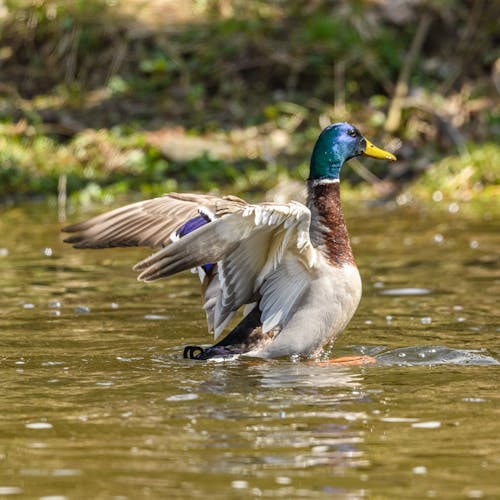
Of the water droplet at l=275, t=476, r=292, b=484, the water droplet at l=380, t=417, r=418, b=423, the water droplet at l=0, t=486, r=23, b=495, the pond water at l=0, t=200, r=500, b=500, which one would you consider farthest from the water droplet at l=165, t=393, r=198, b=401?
the water droplet at l=0, t=486, r=23, b=495

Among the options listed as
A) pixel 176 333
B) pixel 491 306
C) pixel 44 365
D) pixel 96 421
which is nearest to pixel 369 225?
pixel 491 306

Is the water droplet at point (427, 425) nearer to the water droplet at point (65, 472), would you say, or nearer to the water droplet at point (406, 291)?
the water droplet at point (65, 472)

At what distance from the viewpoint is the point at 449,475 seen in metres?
5.02

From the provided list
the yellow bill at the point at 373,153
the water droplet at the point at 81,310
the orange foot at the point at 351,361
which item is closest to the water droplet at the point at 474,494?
the orange foot at the point at 351,361

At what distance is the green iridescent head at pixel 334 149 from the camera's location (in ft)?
25.7

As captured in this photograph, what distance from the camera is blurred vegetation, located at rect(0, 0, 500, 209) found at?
51.1 ft

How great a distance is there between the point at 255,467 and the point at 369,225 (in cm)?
822

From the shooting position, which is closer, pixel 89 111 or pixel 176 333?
pixel 176 333

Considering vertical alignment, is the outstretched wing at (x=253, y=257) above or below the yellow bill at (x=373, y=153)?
below

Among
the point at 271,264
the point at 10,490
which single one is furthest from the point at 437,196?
the point at 10,490

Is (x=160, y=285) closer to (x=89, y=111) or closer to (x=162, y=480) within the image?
(x=162, y=480)

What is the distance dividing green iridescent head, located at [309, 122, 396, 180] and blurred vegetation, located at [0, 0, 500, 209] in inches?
264

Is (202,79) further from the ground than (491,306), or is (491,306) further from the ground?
(202,79)

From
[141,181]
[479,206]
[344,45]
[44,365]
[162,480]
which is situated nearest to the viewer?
[162,480]
